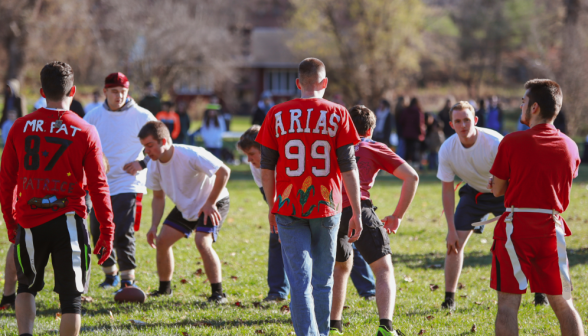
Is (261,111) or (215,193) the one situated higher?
(261,111)

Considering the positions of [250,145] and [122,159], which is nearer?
[250,145]

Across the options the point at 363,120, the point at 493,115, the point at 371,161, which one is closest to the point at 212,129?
the point at 493,115

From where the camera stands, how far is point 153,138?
5.42 metres

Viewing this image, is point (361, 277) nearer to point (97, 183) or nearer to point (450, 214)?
point (450, 214)

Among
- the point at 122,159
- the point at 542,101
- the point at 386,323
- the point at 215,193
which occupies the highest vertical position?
the point at 542,101

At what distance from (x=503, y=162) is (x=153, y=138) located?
3.12 m

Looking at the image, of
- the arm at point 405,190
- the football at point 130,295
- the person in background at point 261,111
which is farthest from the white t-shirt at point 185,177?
the person in background at point 261,111

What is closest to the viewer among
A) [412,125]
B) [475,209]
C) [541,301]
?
[475,209]

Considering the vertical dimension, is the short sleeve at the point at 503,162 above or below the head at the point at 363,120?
below

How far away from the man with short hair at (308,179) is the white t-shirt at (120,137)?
268 cm

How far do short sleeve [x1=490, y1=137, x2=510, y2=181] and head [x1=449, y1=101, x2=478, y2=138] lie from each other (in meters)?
1.40

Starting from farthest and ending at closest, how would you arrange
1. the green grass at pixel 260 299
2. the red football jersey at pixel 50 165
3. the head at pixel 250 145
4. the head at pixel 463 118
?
the head at pixel 250 145, the head at pixel 463 118, the green grass at pixel 260 299, the red football jersey at pixel 50 165

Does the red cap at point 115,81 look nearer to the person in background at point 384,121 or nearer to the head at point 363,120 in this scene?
the head at point 363,120

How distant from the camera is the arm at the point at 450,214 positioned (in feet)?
17.3
